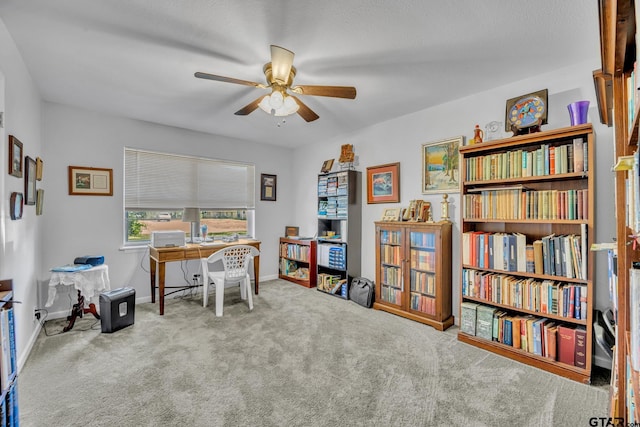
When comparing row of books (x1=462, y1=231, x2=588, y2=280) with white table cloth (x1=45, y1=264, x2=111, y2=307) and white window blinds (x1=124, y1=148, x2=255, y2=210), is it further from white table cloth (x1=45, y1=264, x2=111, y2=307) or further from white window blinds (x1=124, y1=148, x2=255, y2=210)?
white table cloth (x1=45, y1=264, x2=111, y2=307)

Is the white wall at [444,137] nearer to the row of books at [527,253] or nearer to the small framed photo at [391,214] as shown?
the small framed photo at [391,214]

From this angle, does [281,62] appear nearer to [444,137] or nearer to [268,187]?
[444,137]

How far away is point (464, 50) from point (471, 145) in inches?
32.1

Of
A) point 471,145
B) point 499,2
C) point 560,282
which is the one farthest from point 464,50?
point 560,282

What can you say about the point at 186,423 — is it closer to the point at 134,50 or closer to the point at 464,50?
the point at 134,50

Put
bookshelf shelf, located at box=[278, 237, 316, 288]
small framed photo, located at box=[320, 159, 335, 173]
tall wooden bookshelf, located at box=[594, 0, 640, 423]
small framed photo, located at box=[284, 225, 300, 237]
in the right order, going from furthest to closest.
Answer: small framed photo, located at box=[284, 225, 300, 237] < bookshelf shelf, located at box=[278, 237, 316, 288] < small framed photo, located at box=[320, 159, 335, 173] < tall wooden bookshelf, located at box=[594, 0, 640, 423]

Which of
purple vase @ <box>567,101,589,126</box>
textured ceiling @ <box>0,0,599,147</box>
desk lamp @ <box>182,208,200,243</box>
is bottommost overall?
desk lamp @ <box>182,208,200,243</box>

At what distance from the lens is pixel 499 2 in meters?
1.65

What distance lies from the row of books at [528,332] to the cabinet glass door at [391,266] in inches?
32.1

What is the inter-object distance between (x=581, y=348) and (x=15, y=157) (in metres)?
4.31

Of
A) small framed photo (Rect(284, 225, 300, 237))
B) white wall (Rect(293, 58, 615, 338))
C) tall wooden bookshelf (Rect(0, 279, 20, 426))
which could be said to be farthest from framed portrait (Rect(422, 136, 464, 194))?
tall wooden bookshelf (Rect(0, 279, 20, 426))

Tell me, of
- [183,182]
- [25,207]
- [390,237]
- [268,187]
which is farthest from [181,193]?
[390,237]

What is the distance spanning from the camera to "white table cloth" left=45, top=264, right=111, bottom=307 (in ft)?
9.21

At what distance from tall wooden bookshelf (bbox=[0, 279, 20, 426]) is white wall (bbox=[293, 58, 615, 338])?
3324mm
